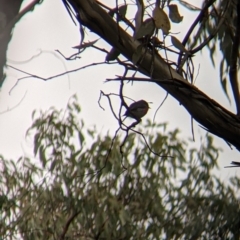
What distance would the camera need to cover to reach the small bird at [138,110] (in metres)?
1.67

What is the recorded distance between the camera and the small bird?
5.48 ft

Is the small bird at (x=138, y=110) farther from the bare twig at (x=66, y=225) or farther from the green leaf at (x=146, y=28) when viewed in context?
the bare twig at (x=66, y=225)

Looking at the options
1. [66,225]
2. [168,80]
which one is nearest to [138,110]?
[168,80]

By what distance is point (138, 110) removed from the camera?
1676 millimetres

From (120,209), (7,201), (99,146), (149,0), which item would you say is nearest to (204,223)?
(120,209)

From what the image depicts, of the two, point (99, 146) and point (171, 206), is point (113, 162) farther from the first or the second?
point (171, 206)

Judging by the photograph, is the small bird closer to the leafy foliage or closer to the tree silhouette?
the tree silhouette

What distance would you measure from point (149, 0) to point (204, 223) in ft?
8.29

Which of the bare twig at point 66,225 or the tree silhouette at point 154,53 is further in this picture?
the bare twig at point 66,225

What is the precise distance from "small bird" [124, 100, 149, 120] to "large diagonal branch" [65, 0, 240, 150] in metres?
0.07

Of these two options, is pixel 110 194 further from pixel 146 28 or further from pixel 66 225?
pixel 146 28

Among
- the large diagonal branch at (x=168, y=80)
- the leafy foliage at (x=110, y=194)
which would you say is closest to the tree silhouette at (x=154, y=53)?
the large diagonal branch at (x=168, y=80)

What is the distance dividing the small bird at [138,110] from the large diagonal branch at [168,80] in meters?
0.07

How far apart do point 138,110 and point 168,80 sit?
12cm
